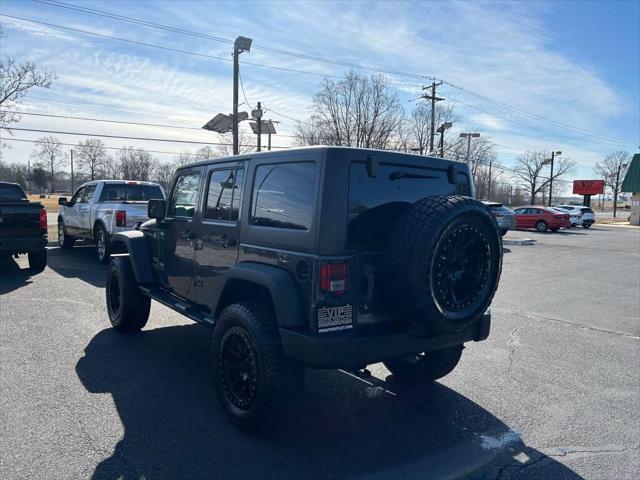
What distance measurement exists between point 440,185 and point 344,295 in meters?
1.35

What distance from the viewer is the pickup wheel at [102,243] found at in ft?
35.1

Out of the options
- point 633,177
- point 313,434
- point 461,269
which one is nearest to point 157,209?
point 313,434

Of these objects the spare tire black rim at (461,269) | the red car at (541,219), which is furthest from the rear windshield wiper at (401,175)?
the red car at (541,219)

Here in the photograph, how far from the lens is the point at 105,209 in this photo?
10.7m

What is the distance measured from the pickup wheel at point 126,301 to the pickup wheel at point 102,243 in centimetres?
519

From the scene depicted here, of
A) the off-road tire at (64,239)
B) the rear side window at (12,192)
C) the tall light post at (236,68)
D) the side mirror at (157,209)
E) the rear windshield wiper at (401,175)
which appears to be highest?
the tall light post at (236,68)

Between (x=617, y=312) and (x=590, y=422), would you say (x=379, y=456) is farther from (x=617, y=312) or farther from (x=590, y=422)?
(x=617, y=312)

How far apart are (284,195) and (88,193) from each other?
33.4 feet

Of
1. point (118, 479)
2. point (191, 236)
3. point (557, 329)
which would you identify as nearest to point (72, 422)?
point (118, 479)

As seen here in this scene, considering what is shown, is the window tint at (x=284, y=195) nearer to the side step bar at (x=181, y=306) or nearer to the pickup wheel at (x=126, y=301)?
the side step bar at (x=181, y=306)

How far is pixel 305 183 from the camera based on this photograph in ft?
10.8

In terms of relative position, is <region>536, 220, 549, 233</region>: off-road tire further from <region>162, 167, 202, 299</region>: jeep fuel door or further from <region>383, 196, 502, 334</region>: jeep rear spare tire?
<region>383, 196, 502, 334</region>: jeep rear spare tire

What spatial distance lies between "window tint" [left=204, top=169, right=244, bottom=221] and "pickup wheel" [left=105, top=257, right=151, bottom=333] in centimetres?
185

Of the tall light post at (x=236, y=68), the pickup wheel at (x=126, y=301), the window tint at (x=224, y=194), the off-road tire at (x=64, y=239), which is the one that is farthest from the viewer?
the tall light post at (x=236, y=68)
